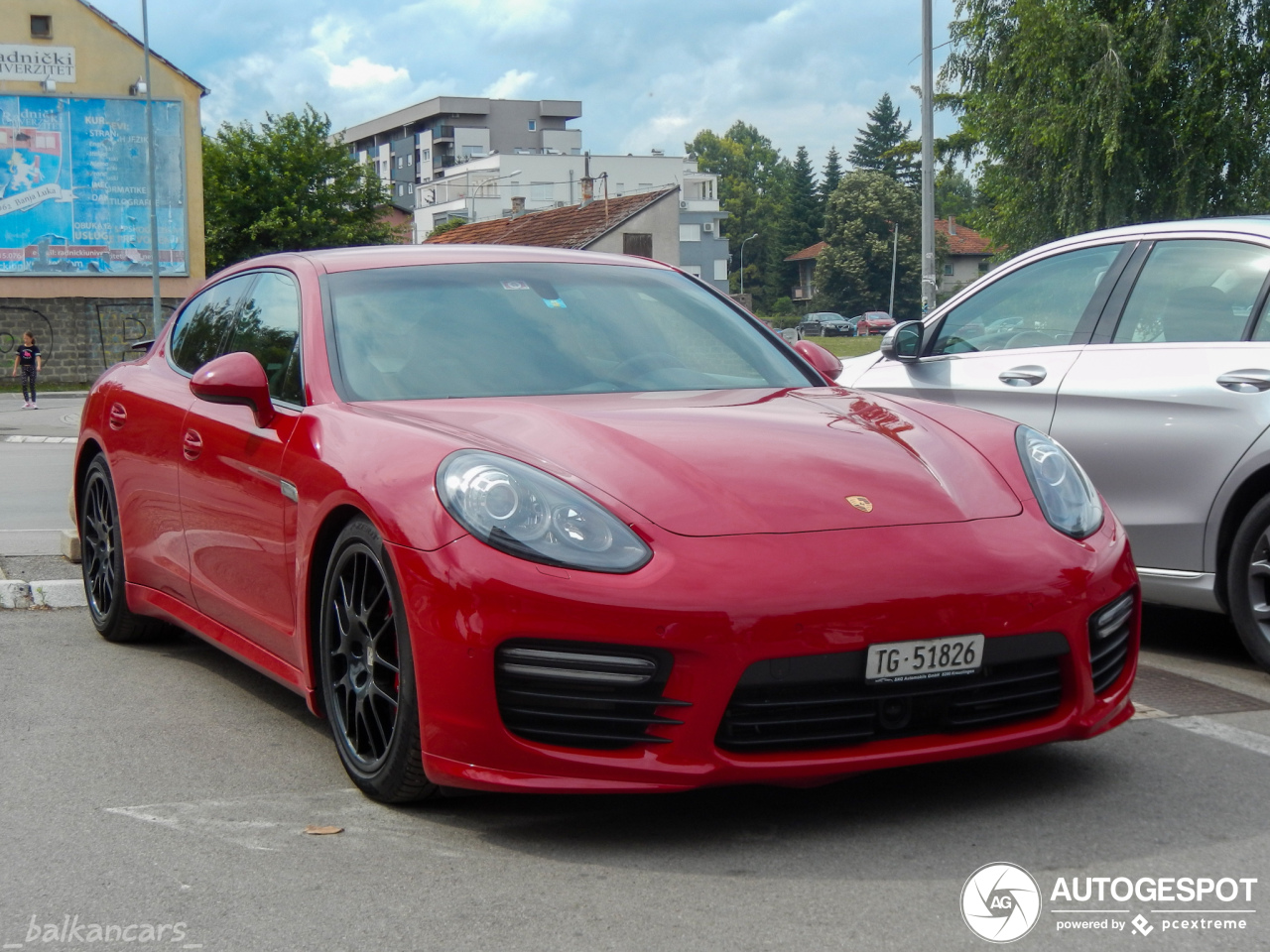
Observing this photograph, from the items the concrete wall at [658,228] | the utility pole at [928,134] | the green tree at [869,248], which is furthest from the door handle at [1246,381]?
the green tree at [869,248]

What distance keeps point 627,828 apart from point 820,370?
202 centimetres

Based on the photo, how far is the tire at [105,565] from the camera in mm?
5668

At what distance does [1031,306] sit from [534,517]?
3458 mm

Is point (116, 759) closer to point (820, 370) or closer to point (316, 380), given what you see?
point (316, 380)

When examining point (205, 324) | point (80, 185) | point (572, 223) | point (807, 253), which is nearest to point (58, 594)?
point (205, 324)

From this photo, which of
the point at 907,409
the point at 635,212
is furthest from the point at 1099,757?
the point at 635,212

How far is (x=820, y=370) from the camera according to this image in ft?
16.4

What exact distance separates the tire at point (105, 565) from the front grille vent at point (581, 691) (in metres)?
2.83

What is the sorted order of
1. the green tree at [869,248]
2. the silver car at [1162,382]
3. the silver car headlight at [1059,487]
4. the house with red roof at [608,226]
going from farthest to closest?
1. the green tree at [869,248]
2. the house with red roof at [608,226]
3. the silver car at [1162,382]
4. the silver car headlight at [1059,487]

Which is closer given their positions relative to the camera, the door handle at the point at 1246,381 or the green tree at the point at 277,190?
the door handle at the point at 1246,381

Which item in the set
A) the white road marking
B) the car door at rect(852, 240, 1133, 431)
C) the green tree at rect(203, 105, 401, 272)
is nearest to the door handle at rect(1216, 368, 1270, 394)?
the car door at rect(852, 240, 1133, 431)

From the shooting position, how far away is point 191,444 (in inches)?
189

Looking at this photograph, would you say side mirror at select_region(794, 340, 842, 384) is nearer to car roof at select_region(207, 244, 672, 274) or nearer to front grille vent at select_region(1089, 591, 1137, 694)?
car roof at select_region(207, 244, 672, 274)

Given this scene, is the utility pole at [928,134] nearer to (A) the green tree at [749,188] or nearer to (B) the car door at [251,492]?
(B) the car door at [251,492]
